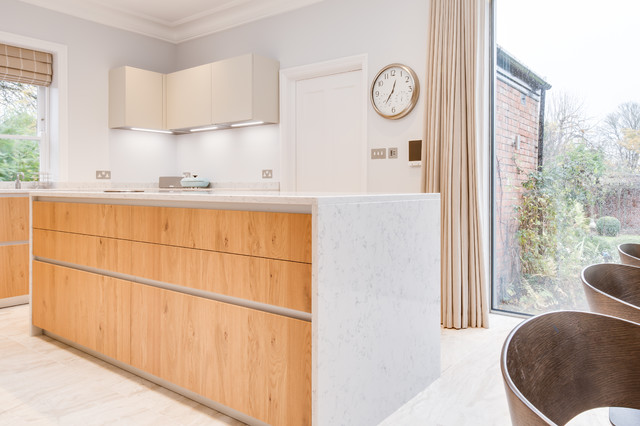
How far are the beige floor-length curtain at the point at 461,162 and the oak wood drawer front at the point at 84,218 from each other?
6.93 feet

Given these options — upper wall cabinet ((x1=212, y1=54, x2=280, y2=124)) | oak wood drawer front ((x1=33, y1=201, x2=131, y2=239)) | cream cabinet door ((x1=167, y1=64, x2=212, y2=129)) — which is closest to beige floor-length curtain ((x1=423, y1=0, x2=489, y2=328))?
upper wall cabinet ((x1=212, y1=54, x2=280, y2=124))

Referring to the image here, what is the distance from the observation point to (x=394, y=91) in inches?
147

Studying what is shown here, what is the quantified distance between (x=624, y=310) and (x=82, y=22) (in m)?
5.19

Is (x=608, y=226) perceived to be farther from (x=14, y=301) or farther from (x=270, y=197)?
(x=14, y=301)

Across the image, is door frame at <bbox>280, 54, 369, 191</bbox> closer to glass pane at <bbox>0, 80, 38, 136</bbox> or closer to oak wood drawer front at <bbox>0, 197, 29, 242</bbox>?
oak wood drawer front at <bbox>0, 197, 29, 242</bbox>

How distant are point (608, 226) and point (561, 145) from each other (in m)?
0.62

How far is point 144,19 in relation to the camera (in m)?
5.01

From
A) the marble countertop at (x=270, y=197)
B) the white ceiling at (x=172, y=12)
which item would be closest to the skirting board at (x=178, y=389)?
the marble countertop at (x=270, y=197)

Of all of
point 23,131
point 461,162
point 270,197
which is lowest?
point 270,197

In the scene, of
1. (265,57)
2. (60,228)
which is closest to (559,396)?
(60,228)

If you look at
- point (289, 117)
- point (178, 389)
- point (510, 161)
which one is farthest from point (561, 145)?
point (178, 389)

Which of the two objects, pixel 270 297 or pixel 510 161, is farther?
pixel 510 161

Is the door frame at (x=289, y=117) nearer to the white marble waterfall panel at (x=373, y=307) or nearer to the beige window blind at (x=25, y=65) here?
the beige window blind at (x=25, y=65)

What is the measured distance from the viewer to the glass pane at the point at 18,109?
4348 mm
